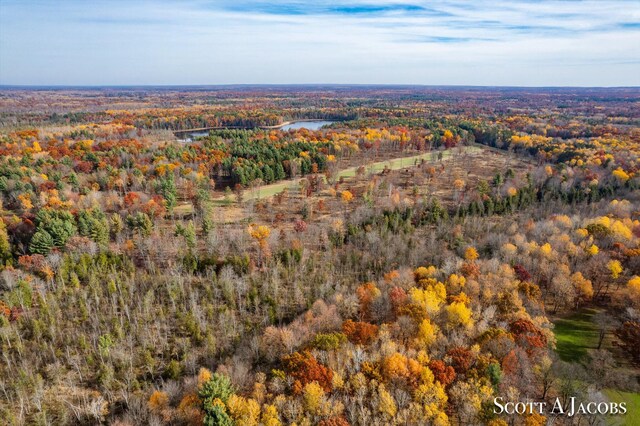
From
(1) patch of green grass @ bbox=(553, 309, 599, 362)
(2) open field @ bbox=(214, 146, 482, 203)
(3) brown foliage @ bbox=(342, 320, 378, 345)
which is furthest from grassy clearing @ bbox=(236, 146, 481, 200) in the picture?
(1) patch of green grass @ bbox=(553, 309, 599, 362)

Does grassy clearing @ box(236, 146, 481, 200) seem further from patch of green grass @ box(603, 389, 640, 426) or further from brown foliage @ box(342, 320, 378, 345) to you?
patch of green grass @ box(603, 389, 640, 426)

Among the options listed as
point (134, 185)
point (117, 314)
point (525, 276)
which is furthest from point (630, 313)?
point (134, 185)

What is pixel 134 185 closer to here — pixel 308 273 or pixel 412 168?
pixel 308 273

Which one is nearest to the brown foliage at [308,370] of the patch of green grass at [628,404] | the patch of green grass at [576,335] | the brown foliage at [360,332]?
the brown foliage at [360,332]

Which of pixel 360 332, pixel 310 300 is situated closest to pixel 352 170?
pixel 310 300

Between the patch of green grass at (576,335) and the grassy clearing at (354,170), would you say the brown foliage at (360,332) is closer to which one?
the patch of green grass at (576,335)

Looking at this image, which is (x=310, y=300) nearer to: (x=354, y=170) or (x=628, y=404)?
(x=628, y=404)
